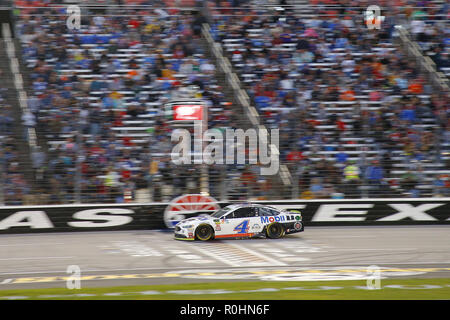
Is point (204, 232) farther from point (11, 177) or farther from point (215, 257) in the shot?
point (11, 177)

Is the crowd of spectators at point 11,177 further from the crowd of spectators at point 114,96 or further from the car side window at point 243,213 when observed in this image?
the car side window at point 243,213

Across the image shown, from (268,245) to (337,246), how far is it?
6.09 feet

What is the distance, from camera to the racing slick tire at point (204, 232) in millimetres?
19378

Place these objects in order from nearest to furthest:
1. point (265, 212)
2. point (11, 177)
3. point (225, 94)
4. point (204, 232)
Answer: point (204, 232) → point (265, 212) → point (11, 177) → point (225, 94)

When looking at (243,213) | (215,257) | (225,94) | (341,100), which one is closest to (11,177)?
(243,213)

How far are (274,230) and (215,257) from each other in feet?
11.1

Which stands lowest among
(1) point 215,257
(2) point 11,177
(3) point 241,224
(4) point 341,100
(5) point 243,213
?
(1) point 215,257

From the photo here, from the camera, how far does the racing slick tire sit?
19378mm

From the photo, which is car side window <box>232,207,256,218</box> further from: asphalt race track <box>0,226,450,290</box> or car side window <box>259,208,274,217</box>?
asphalt race track <box>0,226,450,290</box>

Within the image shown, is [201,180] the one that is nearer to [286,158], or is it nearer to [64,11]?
[286,158]

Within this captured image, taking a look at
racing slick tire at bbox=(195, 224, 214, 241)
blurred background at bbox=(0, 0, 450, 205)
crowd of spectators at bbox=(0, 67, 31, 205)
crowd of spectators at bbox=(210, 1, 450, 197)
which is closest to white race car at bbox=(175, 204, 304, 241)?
racing slick tire at bbox=(195, 224, 214, 241)

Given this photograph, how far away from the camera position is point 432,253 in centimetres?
1744

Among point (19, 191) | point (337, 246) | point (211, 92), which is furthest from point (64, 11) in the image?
point (337, 246)

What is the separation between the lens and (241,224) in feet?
64.4
